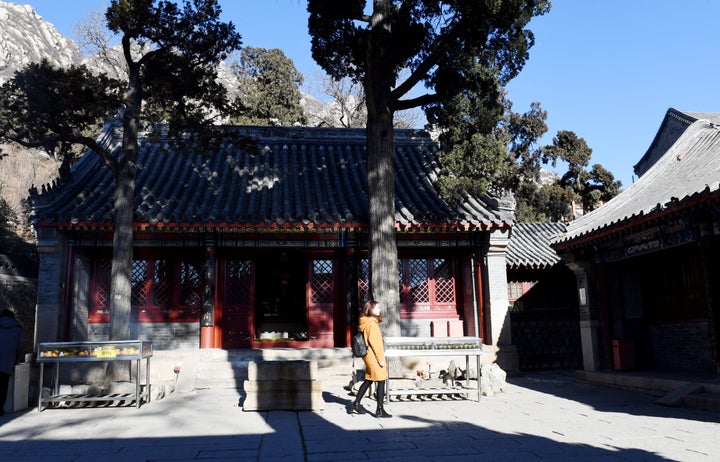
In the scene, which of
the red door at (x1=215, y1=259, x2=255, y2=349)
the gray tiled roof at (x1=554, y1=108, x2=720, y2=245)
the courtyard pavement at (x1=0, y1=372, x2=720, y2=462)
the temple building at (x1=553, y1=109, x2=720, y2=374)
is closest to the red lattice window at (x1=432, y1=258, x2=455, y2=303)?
the temple building at (x1=553, y1=109, x2=720, y2=374)

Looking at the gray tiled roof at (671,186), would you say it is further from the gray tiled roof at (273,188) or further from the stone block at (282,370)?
the stone block at (282,370)

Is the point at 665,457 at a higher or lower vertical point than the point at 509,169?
lower

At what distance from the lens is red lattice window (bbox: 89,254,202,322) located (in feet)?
40.5

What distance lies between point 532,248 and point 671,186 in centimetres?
648

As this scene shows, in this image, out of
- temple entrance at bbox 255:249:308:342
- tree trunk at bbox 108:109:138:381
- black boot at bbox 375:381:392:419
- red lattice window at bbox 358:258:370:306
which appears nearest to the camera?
black boot at bbox 375:381:392:419

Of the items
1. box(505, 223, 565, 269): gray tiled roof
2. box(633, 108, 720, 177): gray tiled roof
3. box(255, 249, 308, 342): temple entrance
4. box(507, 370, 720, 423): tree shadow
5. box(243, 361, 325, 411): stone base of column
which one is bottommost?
box(507, 370, 720, 423): tree shadow

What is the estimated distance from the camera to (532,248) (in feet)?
51.2

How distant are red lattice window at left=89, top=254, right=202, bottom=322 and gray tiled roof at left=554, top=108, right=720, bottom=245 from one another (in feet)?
26.5

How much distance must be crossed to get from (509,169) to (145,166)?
18318 millimetres

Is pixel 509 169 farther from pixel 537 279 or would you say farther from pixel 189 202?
pixel 189 202

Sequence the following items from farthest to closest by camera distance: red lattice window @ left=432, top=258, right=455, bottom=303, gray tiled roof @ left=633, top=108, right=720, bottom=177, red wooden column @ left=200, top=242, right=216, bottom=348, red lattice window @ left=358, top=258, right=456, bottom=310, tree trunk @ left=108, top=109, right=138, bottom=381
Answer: gray tiled roof @ left=633, top=108, right=720, bottom=177 < red lattice window @ left=432, top=258, right=455, bottom=303 < red lattice window @ left=358, top=258, right=456, bottom=310 < red wooden column @ left=200, top=242, right=216, bottom=348 < tree trunk @ left=108, top=109, right=138, bottom=381

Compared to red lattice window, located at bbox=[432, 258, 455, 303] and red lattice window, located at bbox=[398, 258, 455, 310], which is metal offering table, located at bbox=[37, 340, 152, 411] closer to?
red lattice window, located at bbox=[398, 258, 455, 310]

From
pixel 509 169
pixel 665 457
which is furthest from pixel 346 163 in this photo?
pixel 509 169

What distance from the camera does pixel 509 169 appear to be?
27.0 meters
